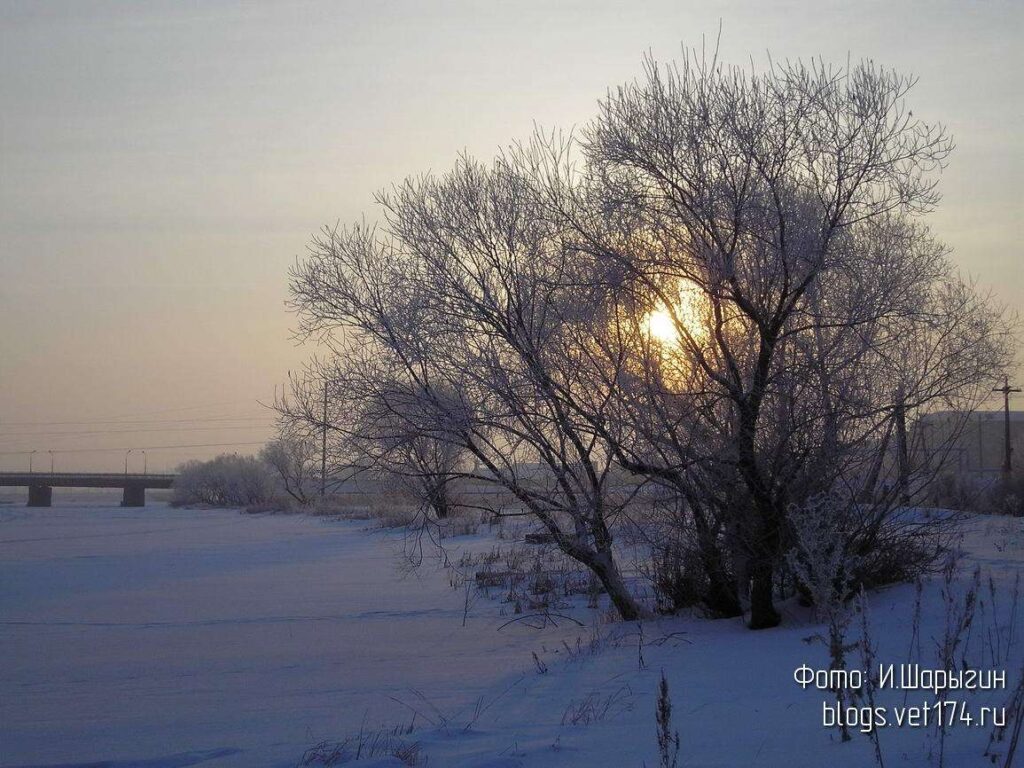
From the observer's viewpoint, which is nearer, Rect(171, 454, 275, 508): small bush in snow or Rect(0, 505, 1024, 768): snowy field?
Rect(0, 505, 1024, 768): snowy field

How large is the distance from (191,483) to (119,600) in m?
52.7

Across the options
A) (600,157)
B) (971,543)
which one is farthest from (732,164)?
(971,543)

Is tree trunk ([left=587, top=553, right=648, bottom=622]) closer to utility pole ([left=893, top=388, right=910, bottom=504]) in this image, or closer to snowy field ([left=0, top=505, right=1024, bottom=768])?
snowy field ([left=0, top=505, right=1024, bottom=768])

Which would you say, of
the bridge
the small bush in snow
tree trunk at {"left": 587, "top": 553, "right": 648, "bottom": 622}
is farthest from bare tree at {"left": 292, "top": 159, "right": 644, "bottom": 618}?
the bridge

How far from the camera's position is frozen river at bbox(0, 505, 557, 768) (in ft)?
21.7

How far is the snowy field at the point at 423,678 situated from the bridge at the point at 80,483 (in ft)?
→ 188

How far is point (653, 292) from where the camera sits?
924 cm

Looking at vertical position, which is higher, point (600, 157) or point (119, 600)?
point (600, 157)

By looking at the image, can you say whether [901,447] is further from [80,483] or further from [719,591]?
[80,483]

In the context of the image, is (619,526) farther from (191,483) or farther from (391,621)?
(191,483)

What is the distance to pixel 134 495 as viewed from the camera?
226ft

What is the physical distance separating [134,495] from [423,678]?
66182 mm

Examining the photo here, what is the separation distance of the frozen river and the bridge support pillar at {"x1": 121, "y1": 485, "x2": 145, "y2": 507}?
5158cm

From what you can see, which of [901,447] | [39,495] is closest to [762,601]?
[901,447]
